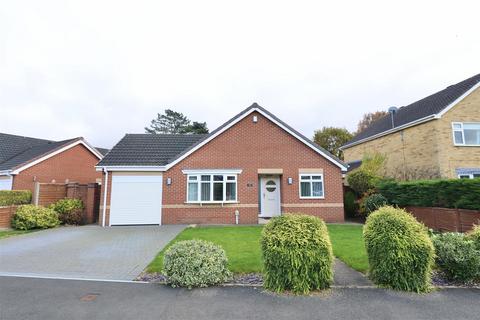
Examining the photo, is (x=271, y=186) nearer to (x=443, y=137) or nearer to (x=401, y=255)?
(x=401, y=255)

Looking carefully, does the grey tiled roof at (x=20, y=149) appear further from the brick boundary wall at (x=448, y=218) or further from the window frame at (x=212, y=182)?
the brick boundary wall at (x=448, y=218)

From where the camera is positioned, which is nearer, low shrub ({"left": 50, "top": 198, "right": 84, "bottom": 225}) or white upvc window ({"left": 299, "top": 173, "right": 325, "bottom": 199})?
low shrub ({"left": 50, "top": 198, "right": 84, "bottom": 225})

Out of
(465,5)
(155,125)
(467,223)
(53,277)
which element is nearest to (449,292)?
(467,223)

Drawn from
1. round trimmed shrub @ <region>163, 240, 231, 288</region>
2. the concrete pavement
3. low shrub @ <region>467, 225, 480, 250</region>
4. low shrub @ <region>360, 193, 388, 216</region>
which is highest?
low shrub @ <region>360, 193, 388, 216</region>

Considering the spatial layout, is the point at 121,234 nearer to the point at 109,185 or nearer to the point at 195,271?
the point at 109,185

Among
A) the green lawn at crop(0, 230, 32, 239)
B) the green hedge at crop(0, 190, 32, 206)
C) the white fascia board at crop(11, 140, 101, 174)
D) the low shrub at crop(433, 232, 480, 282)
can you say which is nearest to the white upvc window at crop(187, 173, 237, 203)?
the green lawn at crop(0, 230, 32, 239)

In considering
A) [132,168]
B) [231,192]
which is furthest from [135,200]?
[231,192]

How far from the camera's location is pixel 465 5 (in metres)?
8.99

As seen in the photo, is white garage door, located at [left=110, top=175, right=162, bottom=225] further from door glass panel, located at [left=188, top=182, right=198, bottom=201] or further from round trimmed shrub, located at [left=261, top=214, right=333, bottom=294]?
round trimmed shrub, located at [left=261, top=214, right=333, bottom=294]

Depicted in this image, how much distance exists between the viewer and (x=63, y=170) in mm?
21156

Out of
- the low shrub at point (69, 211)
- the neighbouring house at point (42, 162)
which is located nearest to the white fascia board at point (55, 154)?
the neighbouring house at point (42, 162)

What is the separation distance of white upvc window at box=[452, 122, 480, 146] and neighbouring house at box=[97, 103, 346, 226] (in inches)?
339

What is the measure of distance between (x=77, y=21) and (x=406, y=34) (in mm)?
13375

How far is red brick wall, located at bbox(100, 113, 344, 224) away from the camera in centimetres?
1440
